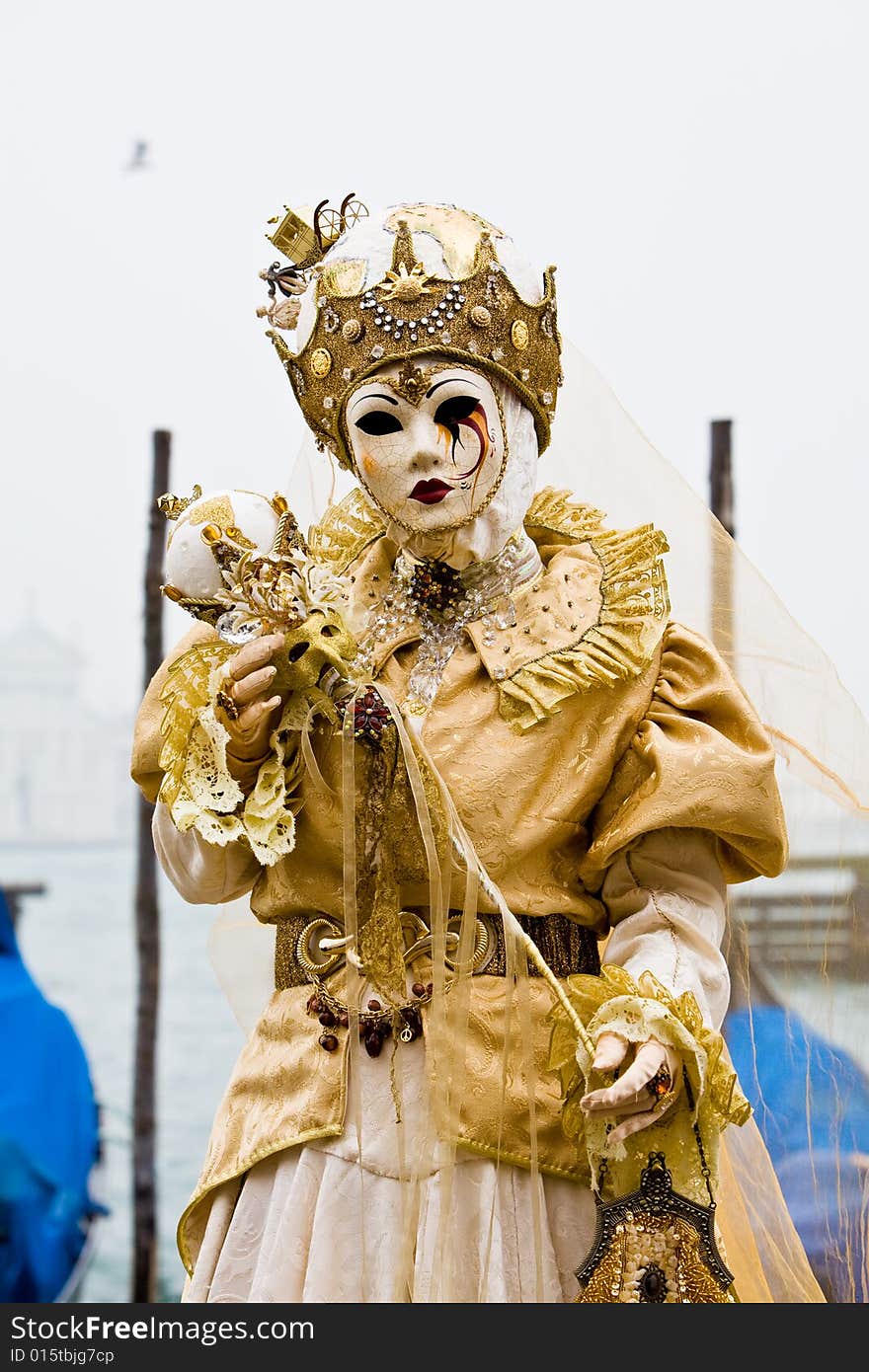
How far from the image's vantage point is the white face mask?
1.86 meters

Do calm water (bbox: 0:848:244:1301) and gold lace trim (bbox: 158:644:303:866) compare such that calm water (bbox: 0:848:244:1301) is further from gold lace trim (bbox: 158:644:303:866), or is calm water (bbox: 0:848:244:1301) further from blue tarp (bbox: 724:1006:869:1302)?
gold lace trim (bbox: 158:644:303:866)

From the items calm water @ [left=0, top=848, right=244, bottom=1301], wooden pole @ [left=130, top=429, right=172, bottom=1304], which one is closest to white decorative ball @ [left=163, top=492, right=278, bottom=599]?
wooden pole @ [left=130, top=429, right=172, bottom=1304]

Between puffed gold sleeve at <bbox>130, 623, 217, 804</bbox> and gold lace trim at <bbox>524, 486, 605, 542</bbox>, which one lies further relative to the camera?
gold lace trim at <bbox>524, 486, 605, 542</bbox>

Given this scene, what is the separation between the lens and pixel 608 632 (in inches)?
75.9

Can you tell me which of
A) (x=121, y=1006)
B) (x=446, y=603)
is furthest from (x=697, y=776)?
(x=121, y=1006)

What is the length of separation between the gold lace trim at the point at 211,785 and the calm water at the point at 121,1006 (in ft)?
17.3

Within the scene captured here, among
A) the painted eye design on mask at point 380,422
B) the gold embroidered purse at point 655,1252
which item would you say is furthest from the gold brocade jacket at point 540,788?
the painted eye design on mask at point 380,422

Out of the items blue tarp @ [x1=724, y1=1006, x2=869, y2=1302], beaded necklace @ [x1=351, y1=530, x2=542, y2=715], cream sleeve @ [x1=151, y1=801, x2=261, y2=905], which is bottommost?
blue tarp @ [x1=724, y1=1006, x2=869, y2=1302]

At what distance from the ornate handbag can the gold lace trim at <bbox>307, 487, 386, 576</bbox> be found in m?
0.80

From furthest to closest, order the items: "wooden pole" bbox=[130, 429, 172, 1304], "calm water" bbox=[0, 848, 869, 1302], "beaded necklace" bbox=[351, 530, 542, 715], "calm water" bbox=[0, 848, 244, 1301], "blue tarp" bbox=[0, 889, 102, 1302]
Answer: "calm water" bbox=[0, 848, 244, 1301]
"calm water" bbox=[0, 848, 869, 1302]
"wooden pole" bbox=[130, 429, 172, 1304]
"blue tarp" bbox=[0, 889, 102, 1302]
"beaded necklace" bbox=[351, 530, 542, 715]

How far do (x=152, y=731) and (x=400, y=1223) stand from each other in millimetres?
607

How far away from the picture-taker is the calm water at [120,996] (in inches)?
328

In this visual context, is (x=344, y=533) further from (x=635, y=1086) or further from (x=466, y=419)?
(x=635, y=1086)

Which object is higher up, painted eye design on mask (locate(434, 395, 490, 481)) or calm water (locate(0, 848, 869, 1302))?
painted eye design on mask (locate(434, 395, 490, 481))
